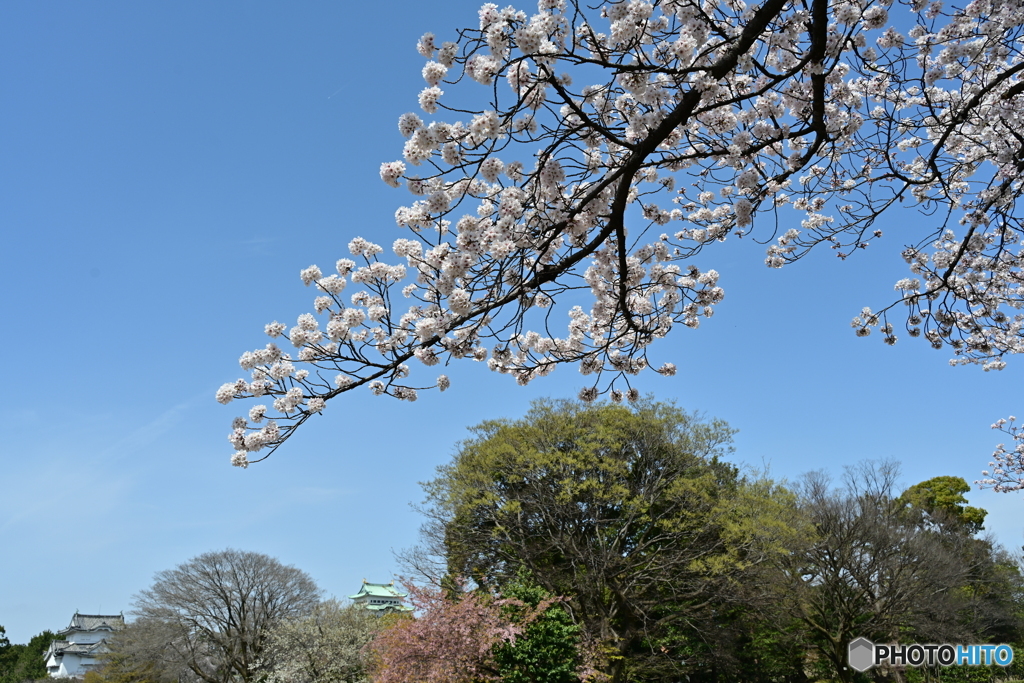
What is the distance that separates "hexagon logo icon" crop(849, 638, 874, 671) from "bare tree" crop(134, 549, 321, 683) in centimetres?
1864

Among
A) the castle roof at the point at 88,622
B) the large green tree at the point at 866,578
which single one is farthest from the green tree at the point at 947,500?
the castle roof at the point at 88,622

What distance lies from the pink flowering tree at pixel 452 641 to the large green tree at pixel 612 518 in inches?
113

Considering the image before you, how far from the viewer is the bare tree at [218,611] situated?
24.8 meters

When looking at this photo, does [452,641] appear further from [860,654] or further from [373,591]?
[373,591]

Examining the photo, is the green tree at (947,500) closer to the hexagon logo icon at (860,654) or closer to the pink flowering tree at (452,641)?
the hexagon logo icon at (860,654)

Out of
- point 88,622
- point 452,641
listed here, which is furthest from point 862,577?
point 88,622

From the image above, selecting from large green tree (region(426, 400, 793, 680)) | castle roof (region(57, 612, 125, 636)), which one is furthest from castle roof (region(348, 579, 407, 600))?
large green tree (region(426, 400, 793, 680))

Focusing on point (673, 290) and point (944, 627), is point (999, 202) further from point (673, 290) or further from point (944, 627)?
point (944, 627)

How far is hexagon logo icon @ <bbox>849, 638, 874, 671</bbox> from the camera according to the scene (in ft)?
56.7

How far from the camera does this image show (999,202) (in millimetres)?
5383

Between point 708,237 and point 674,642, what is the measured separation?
54.8 ft

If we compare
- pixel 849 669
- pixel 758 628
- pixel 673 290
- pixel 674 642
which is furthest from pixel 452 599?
pixel 673 290

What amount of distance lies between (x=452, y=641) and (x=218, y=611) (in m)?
16.5

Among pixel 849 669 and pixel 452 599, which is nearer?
pixel 452 599
